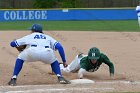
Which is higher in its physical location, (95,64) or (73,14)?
(73,14)

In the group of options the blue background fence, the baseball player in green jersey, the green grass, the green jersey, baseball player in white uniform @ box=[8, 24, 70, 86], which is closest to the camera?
baseball player in white uniform @ box=[8, 24, 70, 86]

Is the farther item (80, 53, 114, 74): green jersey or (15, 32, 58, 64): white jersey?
(80, 53, 114, 74): green jersey

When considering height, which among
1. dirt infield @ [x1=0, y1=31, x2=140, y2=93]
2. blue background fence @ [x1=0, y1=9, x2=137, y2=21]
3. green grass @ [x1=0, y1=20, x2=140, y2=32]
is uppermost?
blue background fence @ [x1=0, y1=9, x2=137, y2=21]

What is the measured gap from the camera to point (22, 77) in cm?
1038

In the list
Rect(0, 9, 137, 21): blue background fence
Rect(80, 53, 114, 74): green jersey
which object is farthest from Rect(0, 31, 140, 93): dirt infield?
Rect(0, 9, 137, 21): blue background fence

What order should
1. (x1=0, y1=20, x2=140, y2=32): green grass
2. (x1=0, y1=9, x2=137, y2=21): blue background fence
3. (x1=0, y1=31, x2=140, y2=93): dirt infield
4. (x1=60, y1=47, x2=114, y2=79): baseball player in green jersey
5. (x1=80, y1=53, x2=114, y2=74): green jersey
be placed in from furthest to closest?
(x1=0, y1=9, x2=137, y2=21): blue background fence → (x1=0, y1=20, x2=140, y2=32): green grass → (x1=80, y1=53, x2=114, y2=74): green jersey → (x1=60, y1=47, x2=114, y2=79): baseball player in green jersey → (x1=0, y1=31, x2=140, y2=93): dirt infield

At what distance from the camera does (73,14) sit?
36.7 meters

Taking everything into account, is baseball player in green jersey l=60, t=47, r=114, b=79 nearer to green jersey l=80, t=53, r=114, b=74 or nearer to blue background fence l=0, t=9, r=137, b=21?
green jersey l=80, t=53, r=114, b=74

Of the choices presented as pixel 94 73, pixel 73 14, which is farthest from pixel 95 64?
pixel 73 14

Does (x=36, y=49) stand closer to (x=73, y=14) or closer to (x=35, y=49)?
(x=35, y=49)

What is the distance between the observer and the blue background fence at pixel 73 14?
36388 mm

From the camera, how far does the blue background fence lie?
119 ft

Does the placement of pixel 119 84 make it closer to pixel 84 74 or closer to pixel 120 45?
pixel 84 74

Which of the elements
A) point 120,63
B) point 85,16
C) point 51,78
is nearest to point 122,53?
point 120,63
